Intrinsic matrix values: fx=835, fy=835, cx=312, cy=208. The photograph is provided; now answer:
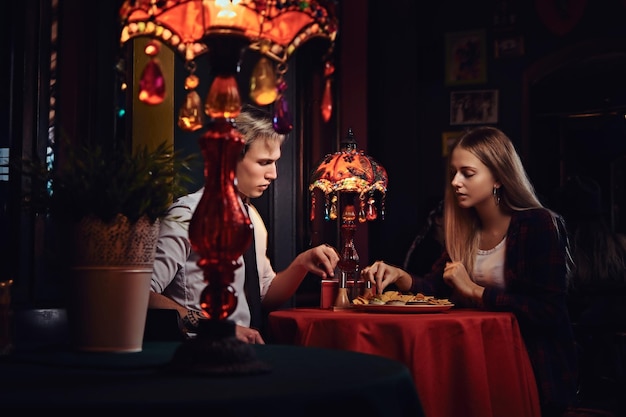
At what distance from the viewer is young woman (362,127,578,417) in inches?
111

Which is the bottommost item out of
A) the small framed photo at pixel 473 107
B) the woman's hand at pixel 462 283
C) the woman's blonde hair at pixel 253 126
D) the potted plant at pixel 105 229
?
the woman's hand at pixel 462 283

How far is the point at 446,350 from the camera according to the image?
254cm

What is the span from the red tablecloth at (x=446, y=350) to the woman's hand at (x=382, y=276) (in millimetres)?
459

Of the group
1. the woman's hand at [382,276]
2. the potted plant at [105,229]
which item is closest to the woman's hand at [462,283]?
the woman's hand at [382,276]

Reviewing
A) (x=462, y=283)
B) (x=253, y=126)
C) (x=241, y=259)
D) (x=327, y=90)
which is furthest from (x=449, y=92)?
(x=327, y=90)

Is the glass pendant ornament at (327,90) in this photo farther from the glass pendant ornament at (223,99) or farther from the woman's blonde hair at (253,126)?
the woman's blonde hair at (253,126)

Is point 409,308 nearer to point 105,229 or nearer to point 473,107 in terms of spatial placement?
point 105,229

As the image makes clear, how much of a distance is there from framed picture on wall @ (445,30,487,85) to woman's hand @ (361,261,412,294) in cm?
328

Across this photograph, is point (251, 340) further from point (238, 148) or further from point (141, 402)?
point (141, 402)

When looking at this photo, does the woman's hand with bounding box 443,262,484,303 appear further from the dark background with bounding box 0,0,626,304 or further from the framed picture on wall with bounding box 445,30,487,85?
the framed picture on wall with bounding box 445,30,487,85

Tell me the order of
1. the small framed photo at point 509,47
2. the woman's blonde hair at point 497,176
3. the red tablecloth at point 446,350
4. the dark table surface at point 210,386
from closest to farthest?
the dark table surface at point 210,386 → the red tablecloth at point 446,350 → the woman's blonde hair at point 497,176 → the small framed photo at point 509,47

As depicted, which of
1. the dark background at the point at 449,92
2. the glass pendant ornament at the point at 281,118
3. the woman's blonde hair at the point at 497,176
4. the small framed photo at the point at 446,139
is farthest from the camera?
the small framed photo at the point at 446,139

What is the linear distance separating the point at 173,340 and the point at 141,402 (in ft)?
2.72

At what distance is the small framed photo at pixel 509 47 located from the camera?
6145 millimetres
